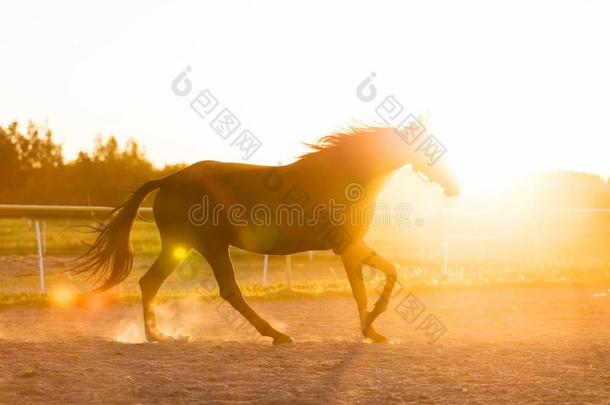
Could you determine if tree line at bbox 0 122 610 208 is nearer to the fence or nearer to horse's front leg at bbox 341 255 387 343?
the fence

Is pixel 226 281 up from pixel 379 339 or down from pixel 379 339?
up

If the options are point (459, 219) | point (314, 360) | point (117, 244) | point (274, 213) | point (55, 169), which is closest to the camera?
point (314, 360)

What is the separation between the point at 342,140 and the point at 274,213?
96cm

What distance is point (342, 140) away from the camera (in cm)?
640

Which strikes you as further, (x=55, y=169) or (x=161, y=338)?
(x=55, y=169)

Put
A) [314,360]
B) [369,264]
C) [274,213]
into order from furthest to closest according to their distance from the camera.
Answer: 1. [369,264]
2. [274,213]
3. [314,360]

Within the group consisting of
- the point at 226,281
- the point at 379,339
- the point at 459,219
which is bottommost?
the point at 379,339

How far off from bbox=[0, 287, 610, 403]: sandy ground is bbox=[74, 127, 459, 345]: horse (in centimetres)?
53

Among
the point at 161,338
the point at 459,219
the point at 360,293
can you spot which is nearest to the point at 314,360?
the point at 360,293

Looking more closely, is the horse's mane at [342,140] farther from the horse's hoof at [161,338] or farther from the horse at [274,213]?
the horse's hoof at [161,338]

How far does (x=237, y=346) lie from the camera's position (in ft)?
18.3

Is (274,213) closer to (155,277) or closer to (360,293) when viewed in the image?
(360,293)

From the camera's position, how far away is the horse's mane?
6.34m

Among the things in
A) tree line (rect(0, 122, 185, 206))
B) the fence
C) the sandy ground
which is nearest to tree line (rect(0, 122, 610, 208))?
tree line (rect(0, 122, 185, 206))
